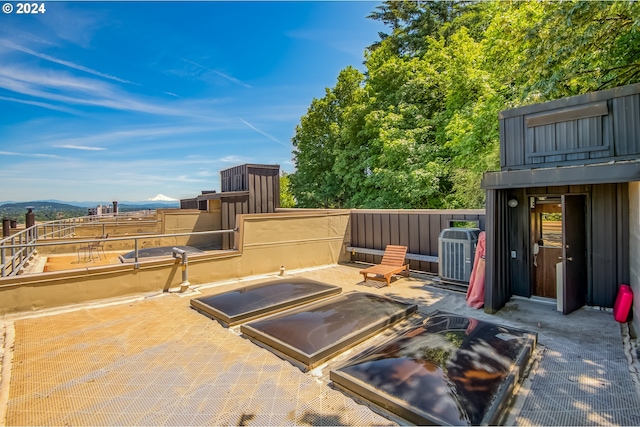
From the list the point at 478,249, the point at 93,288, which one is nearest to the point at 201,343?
the point at 93,288

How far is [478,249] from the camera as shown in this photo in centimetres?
558

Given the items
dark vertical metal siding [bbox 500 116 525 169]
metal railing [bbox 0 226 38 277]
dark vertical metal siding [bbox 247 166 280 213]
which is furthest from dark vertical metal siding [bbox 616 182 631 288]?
dark vertical metal siding [bbox 247 166 280 213]

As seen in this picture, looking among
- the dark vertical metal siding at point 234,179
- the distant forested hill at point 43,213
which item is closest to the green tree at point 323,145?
the dark vertical metal siding at point 234,179

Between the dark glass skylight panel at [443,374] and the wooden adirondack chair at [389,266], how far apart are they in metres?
3.06

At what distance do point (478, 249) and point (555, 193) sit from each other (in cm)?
165

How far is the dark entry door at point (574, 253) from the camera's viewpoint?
4723mm

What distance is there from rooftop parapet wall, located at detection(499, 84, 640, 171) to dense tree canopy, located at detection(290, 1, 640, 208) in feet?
8.18

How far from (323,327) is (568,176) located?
4.01m

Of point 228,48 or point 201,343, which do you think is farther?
point 228,48

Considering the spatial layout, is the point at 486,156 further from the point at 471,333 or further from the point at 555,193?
the point at 471,333

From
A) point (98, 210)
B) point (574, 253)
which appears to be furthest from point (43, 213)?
point (574, 253)

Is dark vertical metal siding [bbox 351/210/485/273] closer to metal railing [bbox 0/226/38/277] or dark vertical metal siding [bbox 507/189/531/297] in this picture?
dark vertical metal siding [bbox 507/189/531/297]

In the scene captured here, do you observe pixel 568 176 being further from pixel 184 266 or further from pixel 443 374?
pixel 184 266

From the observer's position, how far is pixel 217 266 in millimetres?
6910
